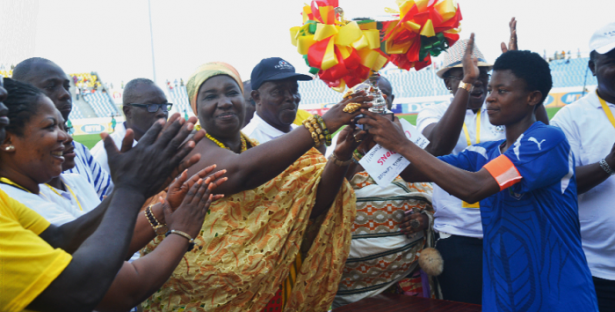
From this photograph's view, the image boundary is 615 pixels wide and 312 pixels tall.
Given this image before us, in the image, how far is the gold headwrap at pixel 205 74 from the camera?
251 cm

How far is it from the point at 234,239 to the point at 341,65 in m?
1.08

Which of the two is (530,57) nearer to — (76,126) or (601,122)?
(601,122)

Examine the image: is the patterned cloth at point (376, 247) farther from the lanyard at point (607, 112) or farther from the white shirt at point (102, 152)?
the white shirt at point (102, 152)

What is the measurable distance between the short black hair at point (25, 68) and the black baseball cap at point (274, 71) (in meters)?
1.47

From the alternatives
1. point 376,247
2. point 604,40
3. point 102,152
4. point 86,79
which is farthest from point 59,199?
point 86,79

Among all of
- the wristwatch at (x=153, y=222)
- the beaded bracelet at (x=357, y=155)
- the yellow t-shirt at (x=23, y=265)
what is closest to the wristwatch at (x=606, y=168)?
the beaded bracelet at (x=357, y=155)

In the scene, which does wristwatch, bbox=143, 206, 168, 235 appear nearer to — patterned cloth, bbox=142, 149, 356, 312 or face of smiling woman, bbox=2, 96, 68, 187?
patterned cloth, bbox=142, 149, 356, 312

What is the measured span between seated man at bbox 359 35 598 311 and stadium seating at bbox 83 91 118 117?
3836 centimetres

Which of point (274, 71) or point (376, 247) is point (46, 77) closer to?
point (274, 71)

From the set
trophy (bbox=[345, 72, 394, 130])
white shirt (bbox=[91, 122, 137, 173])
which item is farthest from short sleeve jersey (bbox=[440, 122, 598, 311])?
white shirt (bbox=[91, 122, 137, 173])

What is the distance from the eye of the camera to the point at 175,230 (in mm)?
1711

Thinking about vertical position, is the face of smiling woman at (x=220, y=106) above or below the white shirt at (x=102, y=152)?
above

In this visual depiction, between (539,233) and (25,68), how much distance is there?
10.6ft

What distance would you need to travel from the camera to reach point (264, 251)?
7.62ft
